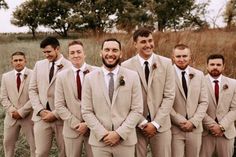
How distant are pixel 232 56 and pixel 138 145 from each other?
453 cm

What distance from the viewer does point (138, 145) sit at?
14.5 feet

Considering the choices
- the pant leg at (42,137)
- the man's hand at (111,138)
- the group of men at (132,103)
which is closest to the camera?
the man's hand at (111,138)

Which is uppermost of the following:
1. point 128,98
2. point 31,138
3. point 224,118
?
point 128,98

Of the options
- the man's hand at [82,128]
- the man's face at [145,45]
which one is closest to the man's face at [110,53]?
the man's face at [145,45]

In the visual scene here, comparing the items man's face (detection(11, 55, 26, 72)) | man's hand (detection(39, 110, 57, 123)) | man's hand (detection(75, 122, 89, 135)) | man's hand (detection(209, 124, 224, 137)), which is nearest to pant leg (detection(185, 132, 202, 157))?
man's hand (detection(209, 124, 224, 137))

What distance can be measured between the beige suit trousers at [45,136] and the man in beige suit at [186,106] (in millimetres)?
1338

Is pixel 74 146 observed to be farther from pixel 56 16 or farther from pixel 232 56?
pixel 56 16

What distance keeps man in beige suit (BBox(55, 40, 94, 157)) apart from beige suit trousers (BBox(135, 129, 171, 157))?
57 centimetres

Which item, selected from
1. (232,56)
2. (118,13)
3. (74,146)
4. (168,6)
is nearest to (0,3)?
(118,13)

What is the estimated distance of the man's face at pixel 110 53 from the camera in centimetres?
402

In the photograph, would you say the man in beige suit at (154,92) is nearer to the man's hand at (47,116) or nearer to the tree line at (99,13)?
the man's hand at (47,116)

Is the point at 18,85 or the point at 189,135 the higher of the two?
the point at 18,85

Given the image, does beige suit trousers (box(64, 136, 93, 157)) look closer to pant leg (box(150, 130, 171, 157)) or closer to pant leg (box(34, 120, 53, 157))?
pant leg (box(34, 120, 53, 157))

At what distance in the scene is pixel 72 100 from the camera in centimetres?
456
